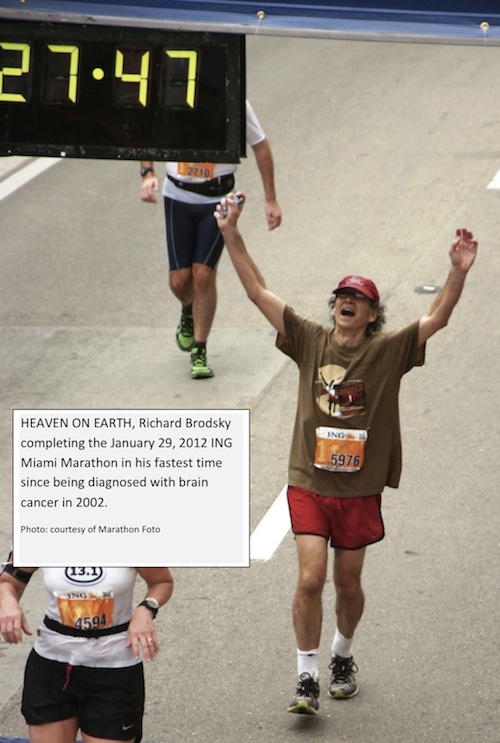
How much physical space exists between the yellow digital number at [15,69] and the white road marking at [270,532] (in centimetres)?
307

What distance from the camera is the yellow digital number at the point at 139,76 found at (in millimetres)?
7363

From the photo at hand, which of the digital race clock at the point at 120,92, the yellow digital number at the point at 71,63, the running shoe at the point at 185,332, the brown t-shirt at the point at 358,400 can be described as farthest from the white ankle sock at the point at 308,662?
the running shoe at the point at 185,332

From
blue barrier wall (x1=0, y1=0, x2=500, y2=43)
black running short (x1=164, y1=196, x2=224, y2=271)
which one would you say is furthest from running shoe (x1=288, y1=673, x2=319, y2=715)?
black running short (x1=164, y1=196, x2=224, y2=271)

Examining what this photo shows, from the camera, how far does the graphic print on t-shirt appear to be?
7598mm

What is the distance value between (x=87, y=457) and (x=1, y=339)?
6.69 m

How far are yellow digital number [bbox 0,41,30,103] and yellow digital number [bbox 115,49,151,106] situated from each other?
0.41 m

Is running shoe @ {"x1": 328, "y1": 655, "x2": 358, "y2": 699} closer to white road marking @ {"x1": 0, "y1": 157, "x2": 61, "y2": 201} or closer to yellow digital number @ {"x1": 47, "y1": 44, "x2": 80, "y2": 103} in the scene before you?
yellow digital number @ {"x1": 47, "y1": 44, "x2": 80, "y2": 103}

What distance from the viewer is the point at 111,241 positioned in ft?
48.1

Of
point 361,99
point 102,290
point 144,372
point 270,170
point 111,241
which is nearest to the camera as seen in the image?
point 270,170

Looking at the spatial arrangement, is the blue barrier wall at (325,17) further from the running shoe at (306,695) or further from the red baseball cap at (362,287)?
the running shoe at (306,695)

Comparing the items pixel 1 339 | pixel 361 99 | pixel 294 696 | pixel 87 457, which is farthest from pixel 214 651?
pixel 361 99

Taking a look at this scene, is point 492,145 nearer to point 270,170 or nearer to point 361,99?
point 361,99
